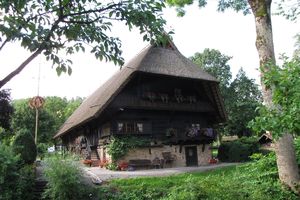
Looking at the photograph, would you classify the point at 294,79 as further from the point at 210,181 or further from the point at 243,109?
the point at 243,109

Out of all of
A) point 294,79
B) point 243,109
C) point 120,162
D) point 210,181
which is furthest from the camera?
point 243,109

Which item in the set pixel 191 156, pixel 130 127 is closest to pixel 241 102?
pixel 191 156

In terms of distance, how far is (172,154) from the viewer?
945 inches

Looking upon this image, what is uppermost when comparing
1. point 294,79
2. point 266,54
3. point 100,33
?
point 266,54

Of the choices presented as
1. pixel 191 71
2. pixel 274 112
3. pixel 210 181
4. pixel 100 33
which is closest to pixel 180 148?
pixel 191 71

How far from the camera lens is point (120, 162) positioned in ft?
71.8

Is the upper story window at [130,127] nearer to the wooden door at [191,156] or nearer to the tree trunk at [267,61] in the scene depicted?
the wooden door at [191,156]

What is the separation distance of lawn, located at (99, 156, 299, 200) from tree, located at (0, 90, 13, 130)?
23.6 metres

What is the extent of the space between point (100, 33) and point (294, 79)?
10.7 feet

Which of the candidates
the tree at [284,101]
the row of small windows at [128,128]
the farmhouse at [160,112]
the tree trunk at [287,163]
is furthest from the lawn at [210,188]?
the farmhouse at [160,112]

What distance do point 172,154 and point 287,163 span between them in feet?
43.9

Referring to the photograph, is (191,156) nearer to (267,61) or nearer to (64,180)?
(64,180)

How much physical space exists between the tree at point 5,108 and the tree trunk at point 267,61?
29.1 meters

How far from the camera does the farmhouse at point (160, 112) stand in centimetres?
2239
